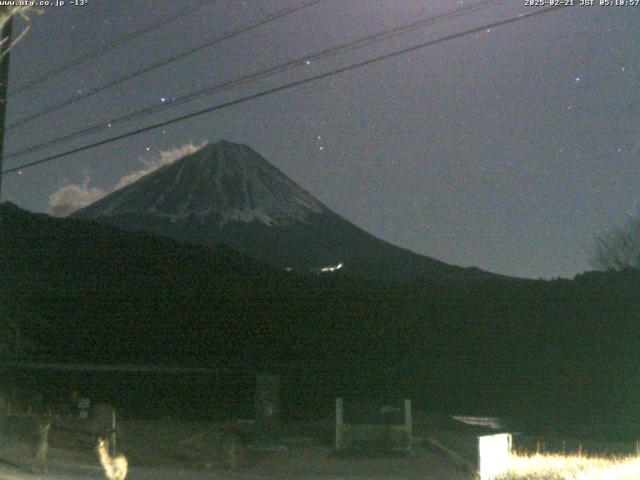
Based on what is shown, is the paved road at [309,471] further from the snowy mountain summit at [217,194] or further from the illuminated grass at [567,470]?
the snowy mountain summit at [217,194]

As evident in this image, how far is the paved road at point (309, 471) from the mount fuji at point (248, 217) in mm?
31792

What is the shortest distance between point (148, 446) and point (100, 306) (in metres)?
15.9

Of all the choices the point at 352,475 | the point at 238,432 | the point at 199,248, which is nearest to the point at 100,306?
the point at 199,248

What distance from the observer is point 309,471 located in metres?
14.2

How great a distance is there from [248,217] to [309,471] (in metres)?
56.9

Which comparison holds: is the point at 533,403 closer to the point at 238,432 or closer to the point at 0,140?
the point at 238,432

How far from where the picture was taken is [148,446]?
1563cm

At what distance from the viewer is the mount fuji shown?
2177 inches

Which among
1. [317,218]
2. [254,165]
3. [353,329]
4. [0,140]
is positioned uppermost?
[254,165]

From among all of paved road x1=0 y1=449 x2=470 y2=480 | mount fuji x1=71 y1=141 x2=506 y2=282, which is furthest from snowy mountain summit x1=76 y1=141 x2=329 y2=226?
paved road x1=0 y1=449 x2=470 y2=480

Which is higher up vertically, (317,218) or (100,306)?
(317,218)

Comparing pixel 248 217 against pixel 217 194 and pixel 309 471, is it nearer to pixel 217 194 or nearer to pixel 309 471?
pixel 217 194

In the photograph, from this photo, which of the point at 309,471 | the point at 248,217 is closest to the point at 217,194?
the point at 248,217

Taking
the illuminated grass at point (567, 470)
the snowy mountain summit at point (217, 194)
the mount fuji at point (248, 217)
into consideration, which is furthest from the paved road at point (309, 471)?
the snowy mountain summit at point (217, 194)
